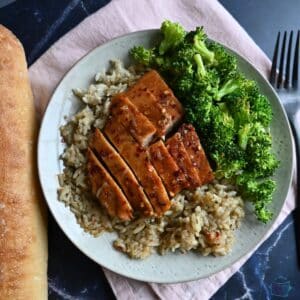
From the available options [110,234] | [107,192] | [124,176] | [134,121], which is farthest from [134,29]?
[110,234]

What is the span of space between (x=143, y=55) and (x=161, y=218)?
4.13 ft

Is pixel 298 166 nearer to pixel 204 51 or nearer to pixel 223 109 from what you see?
pixel 223 109

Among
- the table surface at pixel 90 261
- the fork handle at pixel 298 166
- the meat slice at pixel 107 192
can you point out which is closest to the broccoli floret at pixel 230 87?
the fork handle at pixel 298 166

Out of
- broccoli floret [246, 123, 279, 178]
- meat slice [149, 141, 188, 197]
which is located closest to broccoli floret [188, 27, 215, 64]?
broccoli floret [246, 123, 279, 178]

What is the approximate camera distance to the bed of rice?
3814 mm

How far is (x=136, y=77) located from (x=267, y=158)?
1191 millimetres

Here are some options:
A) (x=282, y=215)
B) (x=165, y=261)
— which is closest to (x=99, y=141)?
(x=165, y=261)

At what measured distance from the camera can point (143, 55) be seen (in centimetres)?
401

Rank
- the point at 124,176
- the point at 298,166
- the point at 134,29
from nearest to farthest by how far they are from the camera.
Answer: the point at 124,176
the point at 298,166
the point at 134,29

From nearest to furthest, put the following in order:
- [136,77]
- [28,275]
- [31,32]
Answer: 1. [28,275]
2. [136,77]
3. [31,32]

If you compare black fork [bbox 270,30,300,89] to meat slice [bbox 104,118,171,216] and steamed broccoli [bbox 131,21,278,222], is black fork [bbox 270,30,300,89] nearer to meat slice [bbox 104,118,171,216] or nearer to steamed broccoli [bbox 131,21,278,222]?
steamed broccoli [bbox 131,21,278,222]

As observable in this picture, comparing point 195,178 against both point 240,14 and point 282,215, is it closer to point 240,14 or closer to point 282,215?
point 282,215

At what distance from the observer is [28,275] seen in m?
3.68

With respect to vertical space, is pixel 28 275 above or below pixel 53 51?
below
